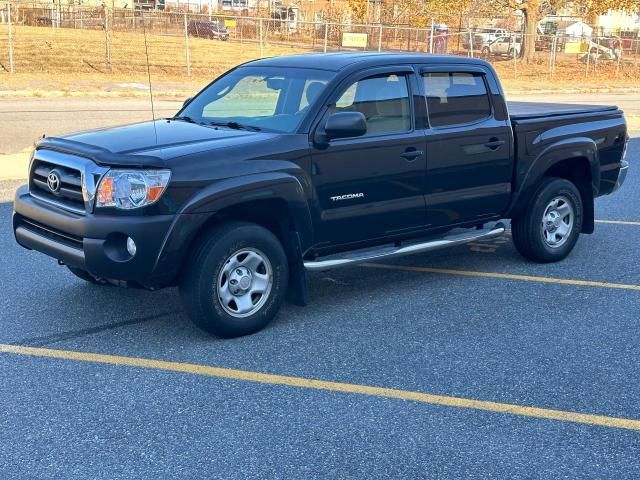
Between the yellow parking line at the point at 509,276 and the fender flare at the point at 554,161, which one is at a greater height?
the fender flare at the point at 554,161

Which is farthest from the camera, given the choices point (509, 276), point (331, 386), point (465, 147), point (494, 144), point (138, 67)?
point (138, 67)

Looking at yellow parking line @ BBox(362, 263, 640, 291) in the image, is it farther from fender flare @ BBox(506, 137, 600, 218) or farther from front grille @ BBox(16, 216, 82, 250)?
front grille @ BBox(16, 216, 82, 250)

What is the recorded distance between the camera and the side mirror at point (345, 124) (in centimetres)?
570

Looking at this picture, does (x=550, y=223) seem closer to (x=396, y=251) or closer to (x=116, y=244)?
(x=396, y=251)

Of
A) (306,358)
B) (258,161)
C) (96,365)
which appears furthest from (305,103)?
(96,365)

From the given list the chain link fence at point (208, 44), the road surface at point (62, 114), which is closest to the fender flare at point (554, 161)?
the road surface at point (62, 114)

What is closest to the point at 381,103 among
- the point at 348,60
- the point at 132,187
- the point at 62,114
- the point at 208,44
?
the point at 348,60

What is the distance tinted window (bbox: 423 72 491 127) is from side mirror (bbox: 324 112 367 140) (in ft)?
3.48

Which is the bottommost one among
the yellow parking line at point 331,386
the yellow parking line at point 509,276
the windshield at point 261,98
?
the yellow parking line at point 509,276

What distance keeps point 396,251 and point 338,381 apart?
1786 millimetres

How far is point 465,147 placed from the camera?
6.81 metres

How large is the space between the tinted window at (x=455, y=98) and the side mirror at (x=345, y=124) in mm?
1059

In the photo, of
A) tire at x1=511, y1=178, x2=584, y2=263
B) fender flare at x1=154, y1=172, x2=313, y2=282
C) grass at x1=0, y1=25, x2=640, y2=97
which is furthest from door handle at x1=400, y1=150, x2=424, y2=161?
grass at x1=0, y1=25, x2=640, y2=97

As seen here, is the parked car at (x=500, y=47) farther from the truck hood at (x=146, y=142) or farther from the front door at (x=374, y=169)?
the truck hood at (x=146, y=142)
